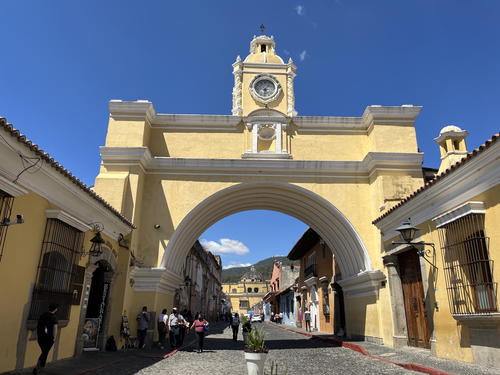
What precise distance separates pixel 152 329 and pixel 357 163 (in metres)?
8.87

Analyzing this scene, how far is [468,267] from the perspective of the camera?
295 inches

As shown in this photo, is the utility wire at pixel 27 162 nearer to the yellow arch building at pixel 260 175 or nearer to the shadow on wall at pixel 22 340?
the shadow on wall at pixel 22 340

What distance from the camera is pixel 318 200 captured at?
13.6 meters

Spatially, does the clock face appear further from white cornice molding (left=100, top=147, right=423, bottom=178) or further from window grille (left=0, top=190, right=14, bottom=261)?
window grille (left=0, top=190, right=14, bottom=261)

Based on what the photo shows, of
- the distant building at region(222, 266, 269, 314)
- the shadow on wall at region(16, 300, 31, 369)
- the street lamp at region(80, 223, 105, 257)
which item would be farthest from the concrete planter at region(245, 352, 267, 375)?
the distant building at region(222, 266, 269, 314)

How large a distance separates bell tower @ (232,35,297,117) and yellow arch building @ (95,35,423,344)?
0.05 m

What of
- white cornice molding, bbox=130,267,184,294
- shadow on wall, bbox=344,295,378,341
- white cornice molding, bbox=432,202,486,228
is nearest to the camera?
white cornice molding, bbox=432,202,486,228

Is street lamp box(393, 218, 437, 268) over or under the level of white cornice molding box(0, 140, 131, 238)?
under

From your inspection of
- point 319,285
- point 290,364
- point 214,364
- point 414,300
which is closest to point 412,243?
point 414,300

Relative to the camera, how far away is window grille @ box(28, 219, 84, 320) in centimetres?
705

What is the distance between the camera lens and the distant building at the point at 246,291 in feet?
251

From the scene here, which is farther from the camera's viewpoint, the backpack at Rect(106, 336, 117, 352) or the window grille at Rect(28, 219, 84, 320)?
the backpack at Rect(106, 336, 117, 352)

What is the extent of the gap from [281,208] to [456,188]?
819 centimetres

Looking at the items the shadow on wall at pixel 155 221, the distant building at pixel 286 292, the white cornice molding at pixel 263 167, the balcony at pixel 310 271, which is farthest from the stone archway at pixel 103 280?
the distant building at pixel 286 292
